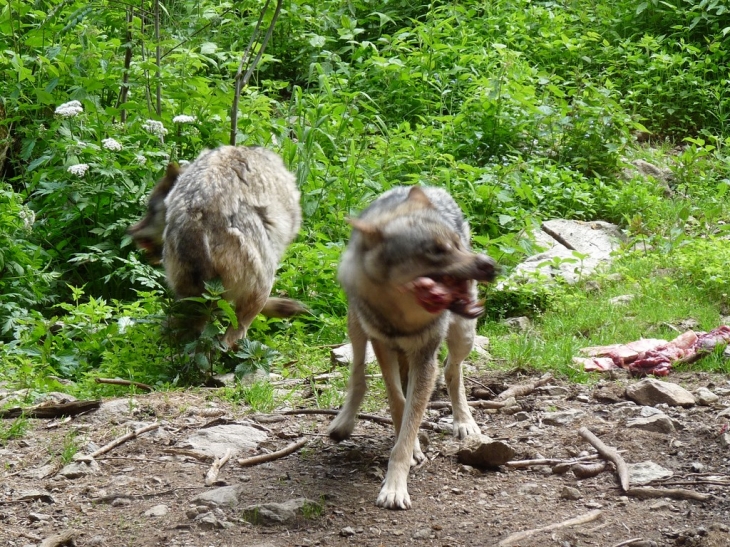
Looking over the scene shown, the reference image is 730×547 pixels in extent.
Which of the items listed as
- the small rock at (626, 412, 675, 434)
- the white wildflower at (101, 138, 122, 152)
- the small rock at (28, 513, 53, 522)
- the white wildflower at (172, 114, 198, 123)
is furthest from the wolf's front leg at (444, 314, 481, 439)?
the white wildflower at (172, 114, 198, 123)

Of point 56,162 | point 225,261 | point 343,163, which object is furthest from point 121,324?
point 343,163

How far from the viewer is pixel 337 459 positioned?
5.27 metres

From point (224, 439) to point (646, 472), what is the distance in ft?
7.92

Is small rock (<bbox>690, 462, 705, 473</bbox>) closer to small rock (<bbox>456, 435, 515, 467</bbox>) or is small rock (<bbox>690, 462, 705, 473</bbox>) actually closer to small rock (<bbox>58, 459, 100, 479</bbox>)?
small rock (<bbox>456, 435, 515, 467</bbox>)

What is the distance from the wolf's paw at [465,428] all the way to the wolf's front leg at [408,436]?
0.52 m

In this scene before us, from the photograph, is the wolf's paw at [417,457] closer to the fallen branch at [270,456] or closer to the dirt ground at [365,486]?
the dirt ground at [365,486]

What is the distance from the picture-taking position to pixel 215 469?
16.2 feet

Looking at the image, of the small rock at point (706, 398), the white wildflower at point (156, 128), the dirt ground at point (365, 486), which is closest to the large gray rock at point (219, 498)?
the dirt ground at point (365, 486)

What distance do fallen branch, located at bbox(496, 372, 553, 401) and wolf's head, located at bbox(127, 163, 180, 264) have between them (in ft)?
10.5

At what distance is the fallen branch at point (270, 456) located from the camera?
16.8 feet

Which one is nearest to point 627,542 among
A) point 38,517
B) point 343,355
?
point 38,517

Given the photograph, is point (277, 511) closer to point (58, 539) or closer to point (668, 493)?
point (58, 539)

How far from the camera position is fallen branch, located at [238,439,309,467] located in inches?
201

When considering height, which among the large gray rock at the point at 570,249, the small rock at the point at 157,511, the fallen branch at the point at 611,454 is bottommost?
the small rock at the point at 157,511
